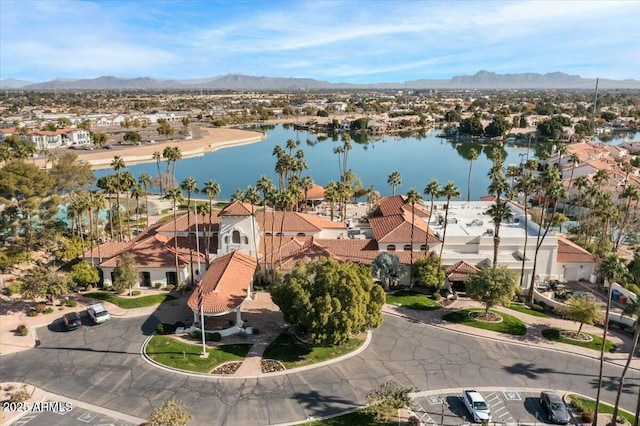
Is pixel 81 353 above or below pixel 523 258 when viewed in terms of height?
below

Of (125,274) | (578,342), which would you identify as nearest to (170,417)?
(125,274)

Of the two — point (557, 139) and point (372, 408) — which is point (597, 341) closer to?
point (372, 408)

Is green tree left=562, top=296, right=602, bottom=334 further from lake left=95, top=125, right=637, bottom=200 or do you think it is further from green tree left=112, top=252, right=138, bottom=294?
lake left=95, top=125, right=637, bottom=200

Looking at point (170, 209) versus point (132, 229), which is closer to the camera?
point (132, 229)

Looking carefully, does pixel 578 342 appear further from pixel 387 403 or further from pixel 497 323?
pixel 387 403

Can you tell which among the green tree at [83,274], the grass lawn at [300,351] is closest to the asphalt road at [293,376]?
the grass lawn at [300,351]

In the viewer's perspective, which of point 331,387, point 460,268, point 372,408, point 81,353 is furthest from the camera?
point 460,268

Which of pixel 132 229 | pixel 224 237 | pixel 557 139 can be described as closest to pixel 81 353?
pixel 224 237

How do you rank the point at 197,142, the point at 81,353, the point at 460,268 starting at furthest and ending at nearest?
the point at 197,142
the point at 460,268
the point at 81,353
